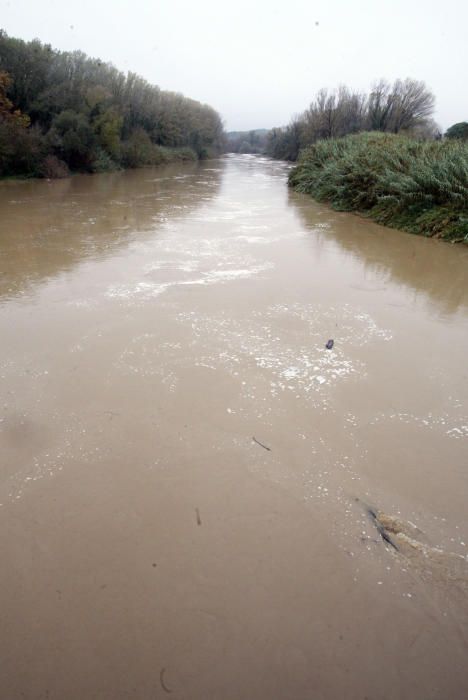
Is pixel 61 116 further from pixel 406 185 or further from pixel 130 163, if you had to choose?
pixel 406 185

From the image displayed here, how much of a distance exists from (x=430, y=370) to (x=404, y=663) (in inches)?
92.0

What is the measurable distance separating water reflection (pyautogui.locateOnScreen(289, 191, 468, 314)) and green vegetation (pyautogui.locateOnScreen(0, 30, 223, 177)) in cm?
1343

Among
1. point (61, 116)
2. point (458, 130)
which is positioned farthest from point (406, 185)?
point (458, 130)

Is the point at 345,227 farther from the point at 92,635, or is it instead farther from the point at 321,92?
the point at 321,92

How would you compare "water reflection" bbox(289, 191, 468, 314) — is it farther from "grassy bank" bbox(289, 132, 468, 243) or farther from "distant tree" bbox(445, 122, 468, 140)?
"distant tree" bbox(445, 122, 468, 140)

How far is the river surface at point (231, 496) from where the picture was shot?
1.47 metres

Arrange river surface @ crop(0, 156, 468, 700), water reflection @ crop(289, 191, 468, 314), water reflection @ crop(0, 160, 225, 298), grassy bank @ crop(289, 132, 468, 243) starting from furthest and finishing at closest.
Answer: grassy bank @ crop(289, 132, 468, 243) → water reflection @ crop(0, 160, 225, 298) → water reflection @ crop(289, 191, 468, 314) → river surface @ crop(0, 156, 468, 700)

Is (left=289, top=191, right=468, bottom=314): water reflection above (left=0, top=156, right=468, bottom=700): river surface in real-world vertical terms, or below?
above

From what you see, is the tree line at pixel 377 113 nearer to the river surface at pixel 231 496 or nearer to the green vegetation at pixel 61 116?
the green vegetation at pixel 61 116

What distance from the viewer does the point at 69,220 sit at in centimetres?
907

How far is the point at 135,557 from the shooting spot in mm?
1807

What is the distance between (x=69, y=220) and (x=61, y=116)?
15897 millimetres

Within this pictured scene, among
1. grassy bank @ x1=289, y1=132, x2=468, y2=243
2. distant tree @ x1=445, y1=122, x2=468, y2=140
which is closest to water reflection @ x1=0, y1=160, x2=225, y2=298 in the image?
grassy bank @ x1=289, y1=132, x2=468, y2=243

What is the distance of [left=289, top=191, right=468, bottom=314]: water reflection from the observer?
18.0 feet
